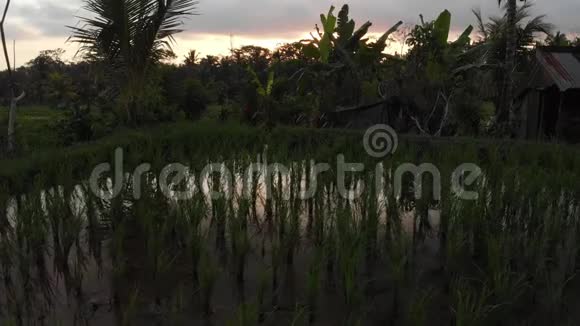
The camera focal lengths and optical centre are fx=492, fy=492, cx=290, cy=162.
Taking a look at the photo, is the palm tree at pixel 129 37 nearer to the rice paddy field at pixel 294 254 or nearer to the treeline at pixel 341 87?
the treeline at pixel 341 87

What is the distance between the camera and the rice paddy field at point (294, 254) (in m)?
2.31

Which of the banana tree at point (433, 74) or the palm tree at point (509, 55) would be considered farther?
the banana tree at point (433, 74)

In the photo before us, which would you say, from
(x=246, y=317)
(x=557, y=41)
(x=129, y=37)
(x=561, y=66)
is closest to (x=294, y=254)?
(x=246, y=317)

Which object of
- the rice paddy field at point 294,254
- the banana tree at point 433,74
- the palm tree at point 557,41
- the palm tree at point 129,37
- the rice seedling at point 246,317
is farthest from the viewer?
the palm tree at point 557,41

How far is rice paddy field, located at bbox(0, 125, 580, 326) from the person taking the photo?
2309 mm

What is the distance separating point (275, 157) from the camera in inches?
196

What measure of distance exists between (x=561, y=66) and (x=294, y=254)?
266 inches

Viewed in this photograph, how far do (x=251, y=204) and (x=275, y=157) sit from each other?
1.06m

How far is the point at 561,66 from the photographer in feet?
25.7

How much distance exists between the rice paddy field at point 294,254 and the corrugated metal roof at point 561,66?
369 cm

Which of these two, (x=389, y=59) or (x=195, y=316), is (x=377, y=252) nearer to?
(x=195, y=316)

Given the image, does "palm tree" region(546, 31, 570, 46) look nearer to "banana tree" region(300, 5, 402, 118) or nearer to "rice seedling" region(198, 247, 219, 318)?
"banana tree" region(300, 5, 402, 118)

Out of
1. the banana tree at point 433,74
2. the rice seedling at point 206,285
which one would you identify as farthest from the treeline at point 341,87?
the rice seedling at point 206,285

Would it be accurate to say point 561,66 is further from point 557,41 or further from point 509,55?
point 557,41
